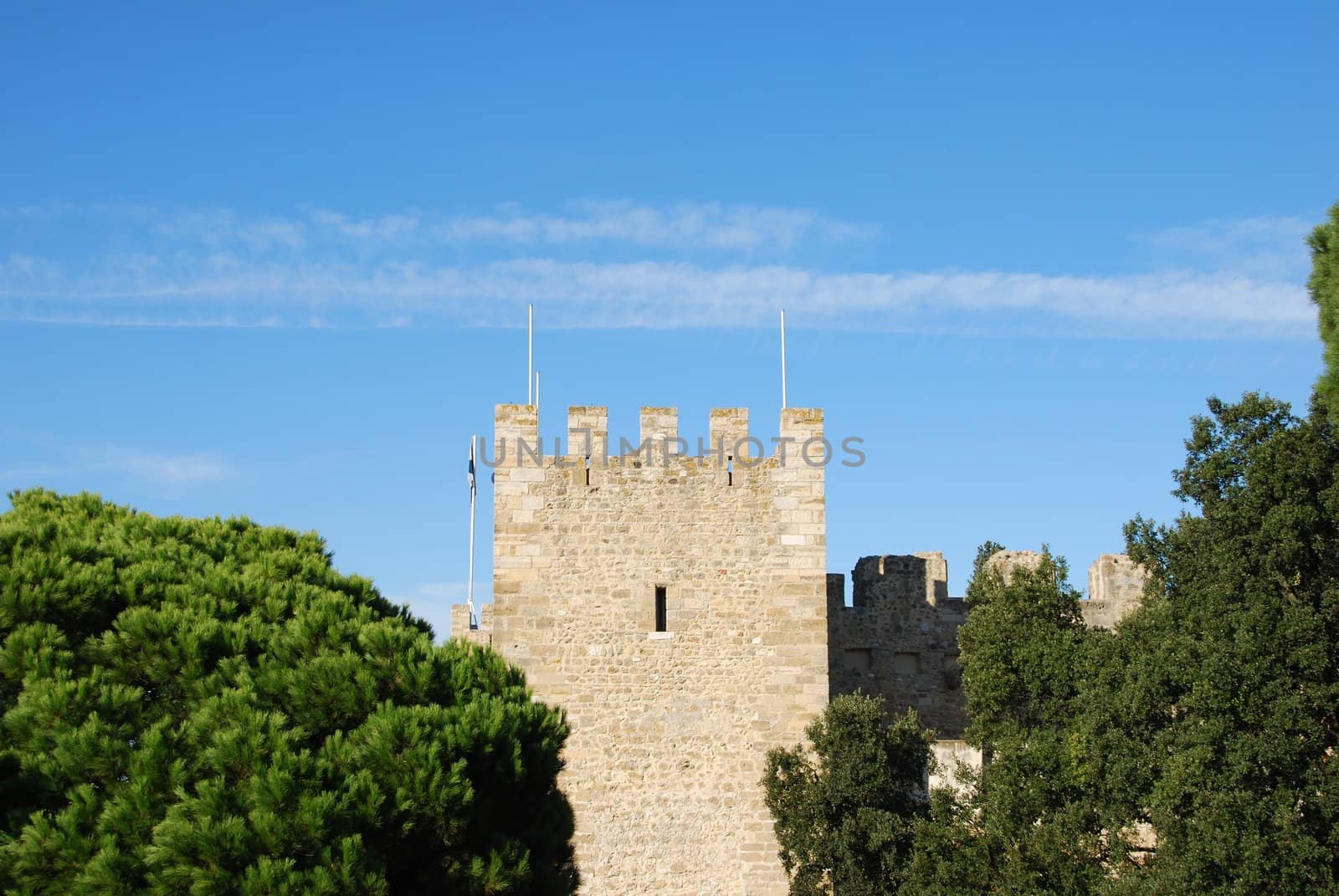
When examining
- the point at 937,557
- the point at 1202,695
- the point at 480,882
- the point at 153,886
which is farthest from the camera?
the point at 937,557

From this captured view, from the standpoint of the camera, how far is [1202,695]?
17500mm

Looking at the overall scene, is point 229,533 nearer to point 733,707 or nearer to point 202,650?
point 202,650

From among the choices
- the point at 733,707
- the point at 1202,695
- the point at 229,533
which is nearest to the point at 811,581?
the point at 733,707

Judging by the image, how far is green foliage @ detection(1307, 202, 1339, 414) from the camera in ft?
52.0

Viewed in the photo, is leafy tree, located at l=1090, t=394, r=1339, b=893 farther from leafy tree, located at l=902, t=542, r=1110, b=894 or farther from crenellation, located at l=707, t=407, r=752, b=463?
crenellation, located at l=707, t=407, r=752, b=463

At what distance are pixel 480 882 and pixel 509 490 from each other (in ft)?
25.7

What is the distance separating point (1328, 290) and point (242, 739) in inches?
465

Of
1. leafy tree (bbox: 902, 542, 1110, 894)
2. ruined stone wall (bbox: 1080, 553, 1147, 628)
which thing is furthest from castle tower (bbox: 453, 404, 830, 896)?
ruined stone wall (bbox: 1080, 553, 1147, 628)

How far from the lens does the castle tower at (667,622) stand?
1927cm

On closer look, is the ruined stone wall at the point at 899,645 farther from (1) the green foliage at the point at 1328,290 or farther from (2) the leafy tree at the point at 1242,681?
(1) the green foliage at the point at 1328,290

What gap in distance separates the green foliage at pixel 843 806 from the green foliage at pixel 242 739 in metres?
4.84

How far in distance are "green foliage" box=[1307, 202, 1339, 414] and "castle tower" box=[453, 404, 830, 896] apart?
21.4 ft

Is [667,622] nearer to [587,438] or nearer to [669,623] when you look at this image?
[669,623]

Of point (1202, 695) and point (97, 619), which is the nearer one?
point (97, 619)
